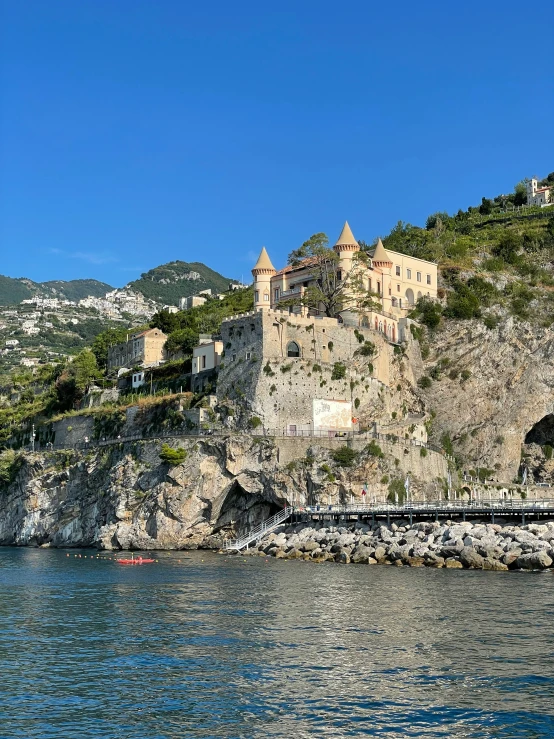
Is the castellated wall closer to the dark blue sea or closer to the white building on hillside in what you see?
the dark blue sea

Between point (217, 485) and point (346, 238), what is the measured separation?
26.0 m

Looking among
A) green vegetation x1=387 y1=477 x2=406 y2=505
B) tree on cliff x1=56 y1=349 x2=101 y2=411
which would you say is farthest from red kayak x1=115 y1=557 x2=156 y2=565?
tree on cliff x1=56 y1=349 x2=101 y2=411

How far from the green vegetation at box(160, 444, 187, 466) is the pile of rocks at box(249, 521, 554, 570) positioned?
8.32 metres

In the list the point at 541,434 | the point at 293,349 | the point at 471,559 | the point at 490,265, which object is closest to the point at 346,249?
the point at 293,349

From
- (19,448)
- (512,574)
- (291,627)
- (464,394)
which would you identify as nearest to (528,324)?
(464,394)

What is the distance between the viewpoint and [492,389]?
7694 cm

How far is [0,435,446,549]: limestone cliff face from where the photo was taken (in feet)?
198

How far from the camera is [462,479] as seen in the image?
240ft

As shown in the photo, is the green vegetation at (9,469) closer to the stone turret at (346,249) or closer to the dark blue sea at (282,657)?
the stone turret at (346,249)

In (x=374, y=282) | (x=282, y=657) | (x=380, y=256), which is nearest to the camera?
(x=282, y=657)

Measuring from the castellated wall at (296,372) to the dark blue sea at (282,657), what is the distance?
23.4m

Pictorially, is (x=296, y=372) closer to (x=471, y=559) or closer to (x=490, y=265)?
(x=471, y=559)

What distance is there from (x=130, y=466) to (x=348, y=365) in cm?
1732

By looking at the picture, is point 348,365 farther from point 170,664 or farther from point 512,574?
point 170,664
